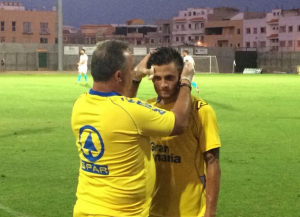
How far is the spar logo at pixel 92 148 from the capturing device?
3.61 meters

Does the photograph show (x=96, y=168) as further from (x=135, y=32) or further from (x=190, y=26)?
(x=135, y=32)

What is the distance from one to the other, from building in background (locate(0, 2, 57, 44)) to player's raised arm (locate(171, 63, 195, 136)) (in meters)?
122

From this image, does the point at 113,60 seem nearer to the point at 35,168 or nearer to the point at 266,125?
the point at 35,168

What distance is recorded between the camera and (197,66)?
64.6 meters

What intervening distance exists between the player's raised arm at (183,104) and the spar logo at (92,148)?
1.45ft

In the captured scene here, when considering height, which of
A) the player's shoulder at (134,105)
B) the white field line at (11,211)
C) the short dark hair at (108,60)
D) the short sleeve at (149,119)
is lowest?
the white field line at (11,211)

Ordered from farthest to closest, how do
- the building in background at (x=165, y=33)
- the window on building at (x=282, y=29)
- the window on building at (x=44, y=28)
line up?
the building in background at (x=165, y=33), the window on building at (x=44, y=28), the window on building at (x=282, y=29)

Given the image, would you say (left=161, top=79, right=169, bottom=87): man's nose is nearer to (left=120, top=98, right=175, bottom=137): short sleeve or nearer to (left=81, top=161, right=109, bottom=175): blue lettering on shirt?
(left=120, top=98, right=175, bottom=137): short sleeve

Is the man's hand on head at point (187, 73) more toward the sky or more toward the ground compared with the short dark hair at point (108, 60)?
more toward the ground

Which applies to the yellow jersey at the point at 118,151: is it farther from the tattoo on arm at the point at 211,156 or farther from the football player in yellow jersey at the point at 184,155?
the tattoo on arm at the point at 211,156

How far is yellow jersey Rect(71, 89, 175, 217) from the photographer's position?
139 inches

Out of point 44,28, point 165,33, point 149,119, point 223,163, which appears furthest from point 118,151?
point 165,33

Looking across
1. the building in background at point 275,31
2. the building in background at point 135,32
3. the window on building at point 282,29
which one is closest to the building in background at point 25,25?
the building in background at point 135,32

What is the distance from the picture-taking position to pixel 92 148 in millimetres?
3648
